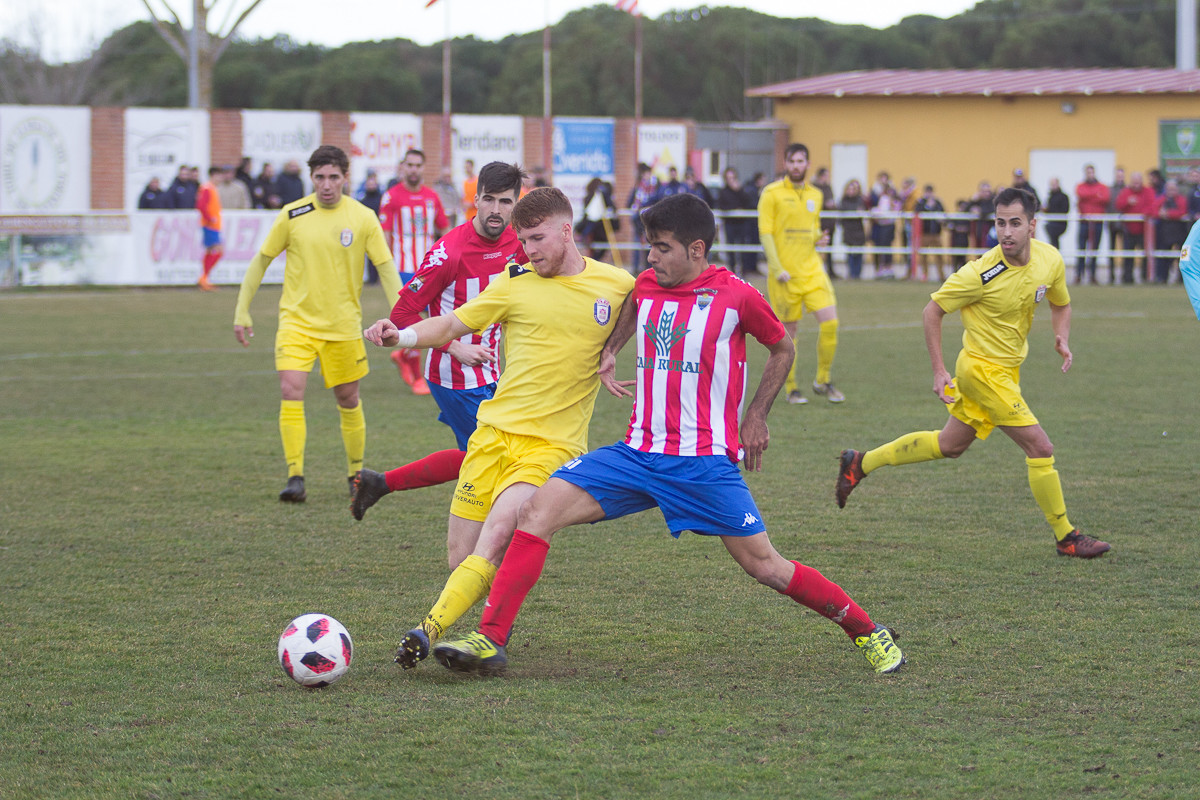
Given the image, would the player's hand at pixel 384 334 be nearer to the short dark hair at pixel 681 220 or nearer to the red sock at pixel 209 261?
the short dark hair at pixel 681 220

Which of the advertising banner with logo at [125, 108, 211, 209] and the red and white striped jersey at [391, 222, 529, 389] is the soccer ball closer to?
the red and white striped jersey at [391, 222, 529, 389]

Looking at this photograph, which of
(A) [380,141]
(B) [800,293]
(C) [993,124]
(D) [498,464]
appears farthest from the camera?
(C) [993,124]

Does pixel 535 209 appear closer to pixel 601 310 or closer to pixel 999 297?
pixel 601 310

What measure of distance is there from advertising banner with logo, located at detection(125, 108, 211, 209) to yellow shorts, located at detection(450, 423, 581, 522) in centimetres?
2664

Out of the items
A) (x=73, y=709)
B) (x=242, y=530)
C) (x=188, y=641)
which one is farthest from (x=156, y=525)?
(x=73, y=709)

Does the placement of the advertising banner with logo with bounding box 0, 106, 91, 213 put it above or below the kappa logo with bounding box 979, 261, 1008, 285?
above

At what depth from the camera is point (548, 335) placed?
486 cm

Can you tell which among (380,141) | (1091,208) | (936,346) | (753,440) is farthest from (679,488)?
(380,141)

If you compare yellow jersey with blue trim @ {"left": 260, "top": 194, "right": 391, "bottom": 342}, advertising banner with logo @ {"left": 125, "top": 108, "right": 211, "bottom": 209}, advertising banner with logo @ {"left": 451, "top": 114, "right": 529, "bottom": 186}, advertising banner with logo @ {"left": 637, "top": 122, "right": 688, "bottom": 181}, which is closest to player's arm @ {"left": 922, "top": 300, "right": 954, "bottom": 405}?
yellow jersey with blue trim @ {"left": 260, "top": 194, "right": 391, "bottom": 342}

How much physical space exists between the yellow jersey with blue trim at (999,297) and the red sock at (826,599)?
2.24 meters

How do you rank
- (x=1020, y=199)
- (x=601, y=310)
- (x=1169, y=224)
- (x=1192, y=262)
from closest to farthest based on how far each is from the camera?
(x=601, y=310), (x=1020, y=199), (x=1192, y=262), (x=1169, y=224)

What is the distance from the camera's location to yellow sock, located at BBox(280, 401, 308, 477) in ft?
26.0

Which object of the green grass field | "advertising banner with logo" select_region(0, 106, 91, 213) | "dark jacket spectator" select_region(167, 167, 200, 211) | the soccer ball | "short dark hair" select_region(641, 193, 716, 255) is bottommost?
the green grass field

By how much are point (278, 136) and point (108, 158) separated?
12.1 feet
